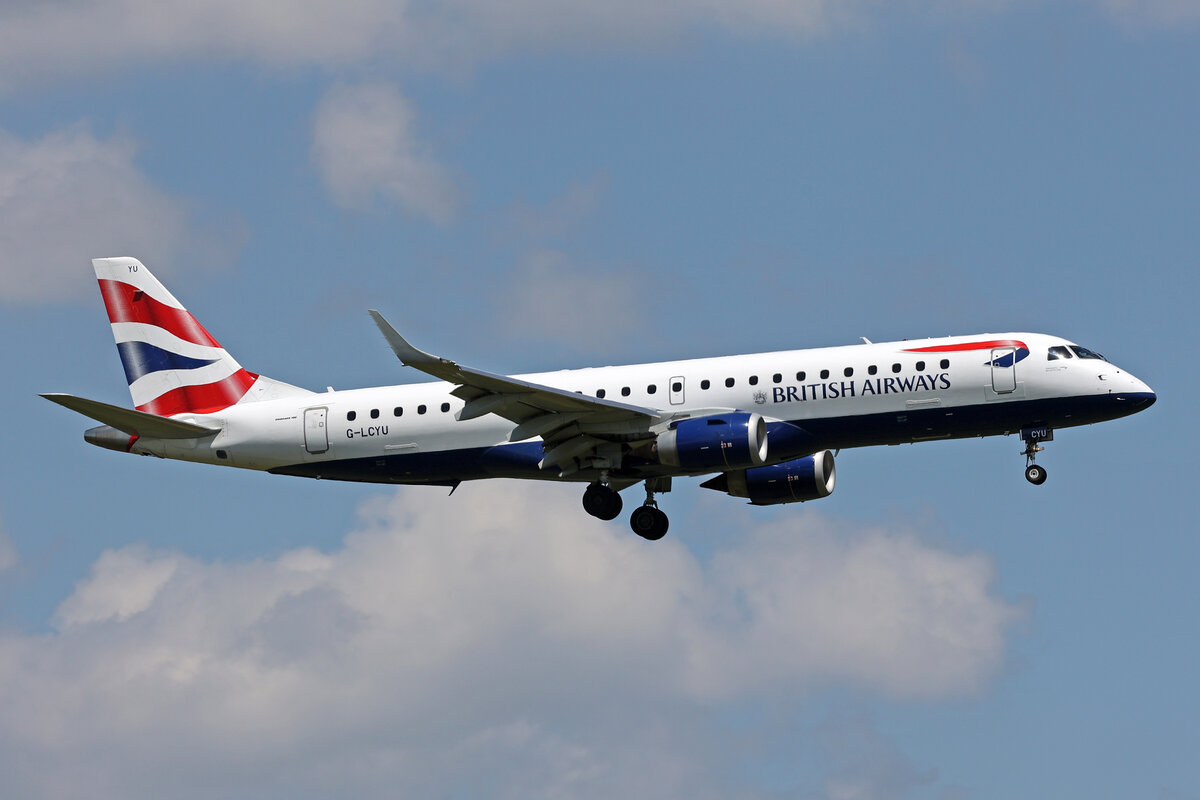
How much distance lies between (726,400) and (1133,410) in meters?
11.4

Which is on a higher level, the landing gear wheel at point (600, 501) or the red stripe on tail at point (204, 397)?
the red stripe on tail at point (204, 397)

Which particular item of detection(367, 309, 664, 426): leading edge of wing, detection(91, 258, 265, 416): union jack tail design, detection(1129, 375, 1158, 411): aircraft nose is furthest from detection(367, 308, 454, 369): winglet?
detection(1129, 375, 1158, 411): aircraft nose

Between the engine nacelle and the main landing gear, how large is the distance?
3574 millimetres

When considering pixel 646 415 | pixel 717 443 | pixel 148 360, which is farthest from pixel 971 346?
A: pixel 148 360

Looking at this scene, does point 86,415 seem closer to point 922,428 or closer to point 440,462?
point 440,462

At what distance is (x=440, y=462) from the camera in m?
53.4

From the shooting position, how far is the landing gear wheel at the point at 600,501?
174ft

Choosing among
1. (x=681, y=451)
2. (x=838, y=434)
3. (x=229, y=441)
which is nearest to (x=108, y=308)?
(x=229, y=441)

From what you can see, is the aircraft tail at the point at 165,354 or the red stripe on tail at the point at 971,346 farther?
the aircraft tail at the point at 165,354

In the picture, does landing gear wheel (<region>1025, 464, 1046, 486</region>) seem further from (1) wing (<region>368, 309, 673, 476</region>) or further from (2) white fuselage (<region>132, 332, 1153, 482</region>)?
(1) wing (<region>368, 309, 673, 476</region>)

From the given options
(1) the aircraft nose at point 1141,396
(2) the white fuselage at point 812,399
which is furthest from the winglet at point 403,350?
(1) the aircraft nose at point 1141,396

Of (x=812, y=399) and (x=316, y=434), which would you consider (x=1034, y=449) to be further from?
(x=316, y=434)

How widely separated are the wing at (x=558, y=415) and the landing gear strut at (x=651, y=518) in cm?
336

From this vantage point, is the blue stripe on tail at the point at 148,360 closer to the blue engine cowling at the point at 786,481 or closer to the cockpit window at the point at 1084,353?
the blue engine cowling at the point at 786,481
